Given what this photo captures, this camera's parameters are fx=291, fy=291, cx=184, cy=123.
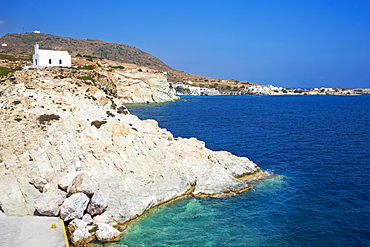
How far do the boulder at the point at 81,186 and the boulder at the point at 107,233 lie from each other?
241cm

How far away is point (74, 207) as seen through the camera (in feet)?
58.2

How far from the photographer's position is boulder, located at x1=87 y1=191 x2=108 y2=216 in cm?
1855

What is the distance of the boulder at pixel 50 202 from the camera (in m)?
17.5

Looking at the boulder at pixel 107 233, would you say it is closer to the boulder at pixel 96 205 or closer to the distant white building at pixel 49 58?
the boulder at pixel 96 205

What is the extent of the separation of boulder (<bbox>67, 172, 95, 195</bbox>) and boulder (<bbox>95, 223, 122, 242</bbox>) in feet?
7.90

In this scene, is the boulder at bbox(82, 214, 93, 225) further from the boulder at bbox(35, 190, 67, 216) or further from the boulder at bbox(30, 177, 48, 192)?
the boulder at bbox(30, 177, 48, 192)

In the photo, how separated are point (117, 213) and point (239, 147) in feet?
72.0

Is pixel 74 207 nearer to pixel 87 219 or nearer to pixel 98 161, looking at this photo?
pixel 87 219

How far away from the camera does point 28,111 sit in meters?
26.6

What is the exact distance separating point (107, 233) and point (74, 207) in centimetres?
277

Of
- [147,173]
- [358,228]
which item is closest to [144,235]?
[147,173]

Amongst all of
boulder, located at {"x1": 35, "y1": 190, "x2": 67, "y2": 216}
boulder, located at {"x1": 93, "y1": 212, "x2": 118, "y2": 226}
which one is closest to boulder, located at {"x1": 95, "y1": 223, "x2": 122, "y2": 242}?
boulder, located at {"x1": 93, "y1": 212, "x2": 118, "y2": 226}

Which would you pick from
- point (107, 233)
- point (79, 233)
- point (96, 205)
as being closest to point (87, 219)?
point (96, 205)

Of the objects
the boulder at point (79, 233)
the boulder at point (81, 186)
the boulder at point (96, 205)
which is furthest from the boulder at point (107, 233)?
the boulder at point (81, 186)
